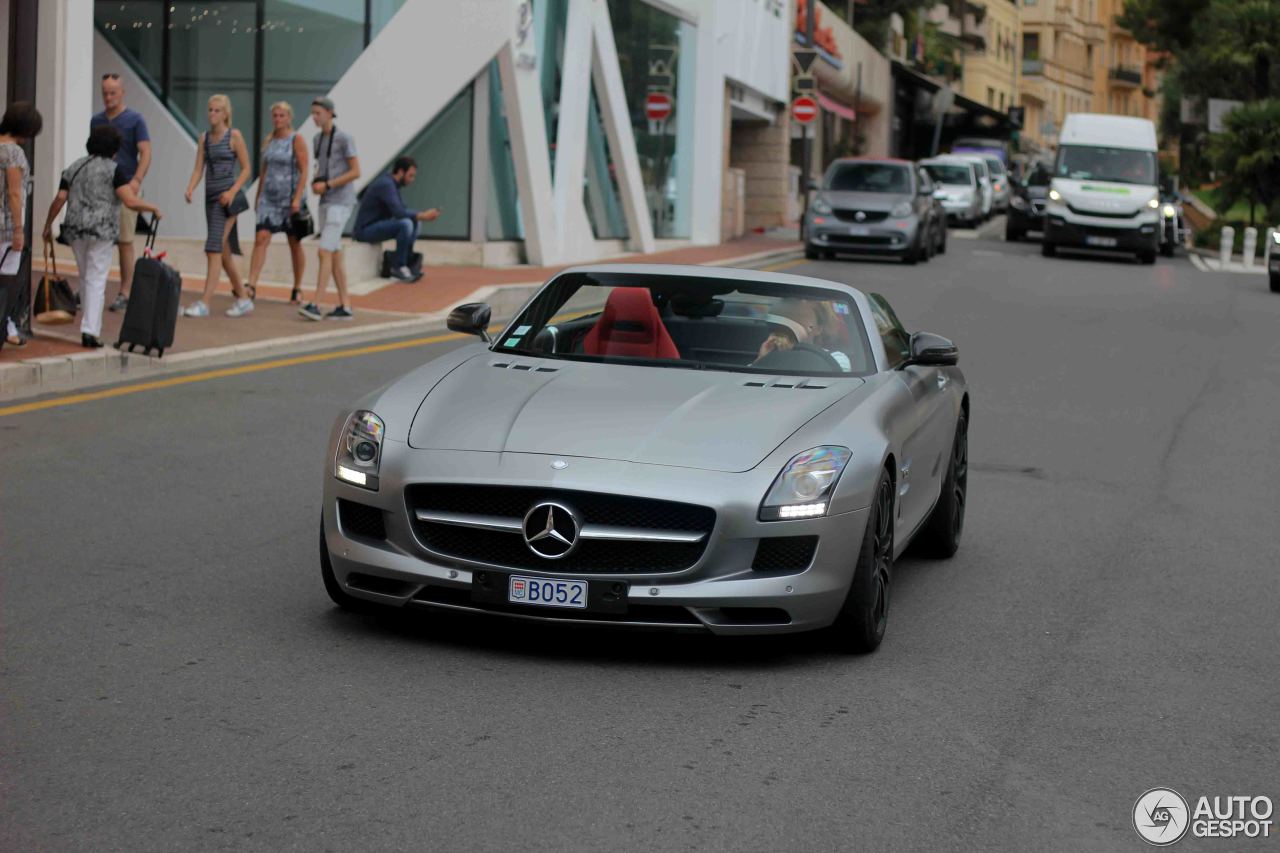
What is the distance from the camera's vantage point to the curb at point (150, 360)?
12.4 meters

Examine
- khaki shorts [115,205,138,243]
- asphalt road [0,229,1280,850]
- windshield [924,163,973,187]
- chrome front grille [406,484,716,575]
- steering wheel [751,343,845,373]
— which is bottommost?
asphalt road [0,229,1280,850]

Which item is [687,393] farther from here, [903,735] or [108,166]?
[108,166]

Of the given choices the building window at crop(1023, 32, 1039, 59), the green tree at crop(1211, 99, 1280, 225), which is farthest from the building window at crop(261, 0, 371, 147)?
the building window at crop(1023, 32, 1039, 59)

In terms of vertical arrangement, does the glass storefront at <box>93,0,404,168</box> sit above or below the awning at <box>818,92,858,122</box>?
below

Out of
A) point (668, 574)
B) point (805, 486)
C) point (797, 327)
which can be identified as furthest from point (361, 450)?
point (797, 327)

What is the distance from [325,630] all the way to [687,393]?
1452 millimetres

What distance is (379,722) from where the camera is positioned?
17.3 feet

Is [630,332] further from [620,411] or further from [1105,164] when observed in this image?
[1105,164]

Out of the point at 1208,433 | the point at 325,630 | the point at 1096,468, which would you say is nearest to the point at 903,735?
the point at 325,630

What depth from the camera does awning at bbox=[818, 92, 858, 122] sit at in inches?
2305

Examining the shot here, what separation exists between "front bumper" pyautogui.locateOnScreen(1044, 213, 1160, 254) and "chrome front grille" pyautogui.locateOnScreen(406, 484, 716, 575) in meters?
30.4

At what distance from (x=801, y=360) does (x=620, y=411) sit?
1.12 m

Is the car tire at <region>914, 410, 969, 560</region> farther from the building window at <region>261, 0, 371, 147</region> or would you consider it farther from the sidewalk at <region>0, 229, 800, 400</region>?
the building window at <region>261, 0, 371, 147</region>

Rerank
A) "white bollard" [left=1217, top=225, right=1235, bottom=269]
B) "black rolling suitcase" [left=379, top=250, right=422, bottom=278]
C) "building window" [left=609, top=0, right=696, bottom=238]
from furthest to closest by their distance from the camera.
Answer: "white bollard" [left=1217, top=225, right=1235, bottom=269]
"building window" [left=609, top=0, right=696, bottom=238]
"black rolling suitcase" [left=379, top=250, right=422, bottom=278]
